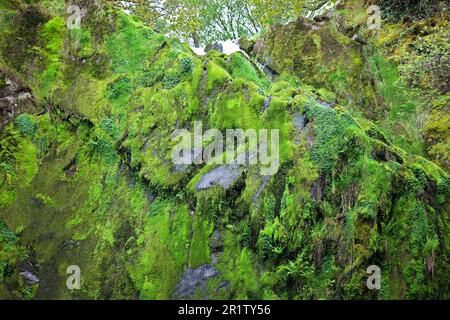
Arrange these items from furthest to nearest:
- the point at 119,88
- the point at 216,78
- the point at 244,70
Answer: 1. the point at 244,70
2. the point at 119,88
3. the point at 216,78

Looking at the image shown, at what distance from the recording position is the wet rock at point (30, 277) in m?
8.12

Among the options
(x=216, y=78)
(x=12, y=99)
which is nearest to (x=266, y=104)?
(x=216, y=78)

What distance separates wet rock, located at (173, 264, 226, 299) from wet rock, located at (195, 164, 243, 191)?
51.7 inches

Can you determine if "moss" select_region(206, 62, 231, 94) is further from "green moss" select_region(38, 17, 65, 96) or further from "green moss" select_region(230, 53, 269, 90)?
"green moss" select_region(38, 17, 65, 96)

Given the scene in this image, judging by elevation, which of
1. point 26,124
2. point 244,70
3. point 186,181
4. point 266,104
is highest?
point 244,70

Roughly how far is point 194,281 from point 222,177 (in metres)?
1.72

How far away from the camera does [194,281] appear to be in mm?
7188

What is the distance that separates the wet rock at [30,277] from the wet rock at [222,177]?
329 centimetres

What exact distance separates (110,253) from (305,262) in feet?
11.1

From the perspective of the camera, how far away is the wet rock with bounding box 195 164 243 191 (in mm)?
7590

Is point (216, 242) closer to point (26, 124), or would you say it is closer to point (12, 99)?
point (26, 124)

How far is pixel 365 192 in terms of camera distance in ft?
23.7

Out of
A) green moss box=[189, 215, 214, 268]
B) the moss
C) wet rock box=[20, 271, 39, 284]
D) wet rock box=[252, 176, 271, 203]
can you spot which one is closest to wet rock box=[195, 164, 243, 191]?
wet rock box=[252, 176, 271, 203]

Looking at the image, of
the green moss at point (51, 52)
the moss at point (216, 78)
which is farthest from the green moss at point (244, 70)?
the green moss at point (51, 52)
